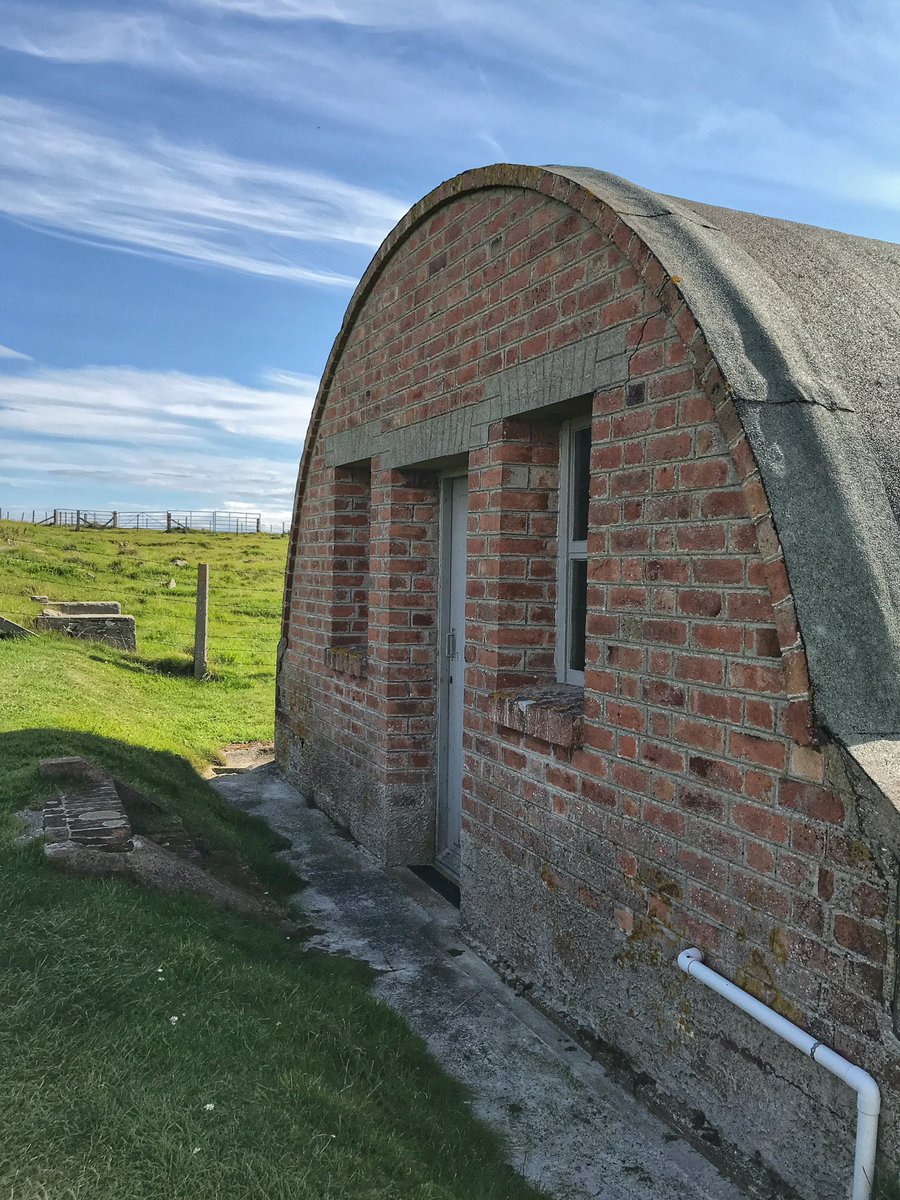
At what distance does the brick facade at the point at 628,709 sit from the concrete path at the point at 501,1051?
0.16 metres

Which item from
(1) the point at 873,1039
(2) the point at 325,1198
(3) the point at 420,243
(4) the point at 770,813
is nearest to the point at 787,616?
(4) the point at 770,813

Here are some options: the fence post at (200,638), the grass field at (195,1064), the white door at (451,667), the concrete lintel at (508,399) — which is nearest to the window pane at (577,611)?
the concrete lintel at (508,399)

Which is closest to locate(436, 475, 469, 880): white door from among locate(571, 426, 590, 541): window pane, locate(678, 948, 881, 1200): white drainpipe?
locate(571, 426, 590, 541): window pane

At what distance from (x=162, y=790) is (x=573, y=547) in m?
3.67

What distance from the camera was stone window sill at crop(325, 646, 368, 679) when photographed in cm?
661

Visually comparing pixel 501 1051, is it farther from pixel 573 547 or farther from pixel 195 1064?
pixel 573 547

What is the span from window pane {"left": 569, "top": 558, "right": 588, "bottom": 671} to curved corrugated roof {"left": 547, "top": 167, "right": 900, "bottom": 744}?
1.56 meters

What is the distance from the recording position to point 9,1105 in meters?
2.41

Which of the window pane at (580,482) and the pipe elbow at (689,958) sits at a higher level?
the window pane at (580,482)

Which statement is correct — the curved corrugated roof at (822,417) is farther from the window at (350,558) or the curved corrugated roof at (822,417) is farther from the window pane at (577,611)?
the window at (350,558)

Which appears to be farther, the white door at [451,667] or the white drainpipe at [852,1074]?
the white door at [451,667]

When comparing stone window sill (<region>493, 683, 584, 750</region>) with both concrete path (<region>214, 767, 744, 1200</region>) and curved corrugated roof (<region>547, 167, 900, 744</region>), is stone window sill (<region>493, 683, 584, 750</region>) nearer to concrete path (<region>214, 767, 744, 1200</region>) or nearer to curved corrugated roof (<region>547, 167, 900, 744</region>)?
concrete path (<region>214, 767, 744, 1200</region>)

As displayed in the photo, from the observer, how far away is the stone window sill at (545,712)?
3.97 m

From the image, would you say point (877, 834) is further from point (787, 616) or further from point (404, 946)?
point (404, 946)
